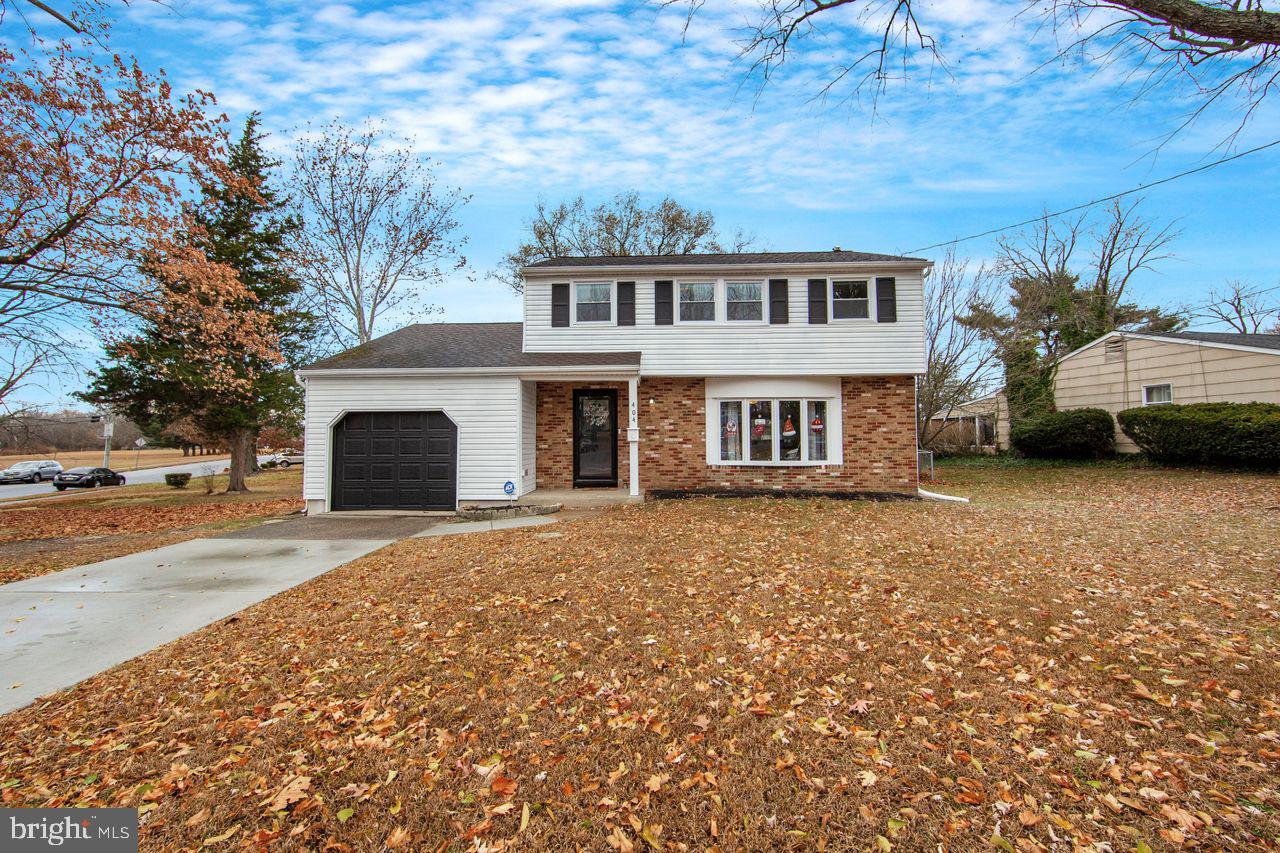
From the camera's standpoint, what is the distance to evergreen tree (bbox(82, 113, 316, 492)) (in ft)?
55.7

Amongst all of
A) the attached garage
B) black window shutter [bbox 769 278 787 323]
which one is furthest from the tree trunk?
black window shutter [bbox 769 278 787 323]

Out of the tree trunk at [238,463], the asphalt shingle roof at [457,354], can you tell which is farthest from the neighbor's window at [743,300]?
the tree trunk at [238,463]

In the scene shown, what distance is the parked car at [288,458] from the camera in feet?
128

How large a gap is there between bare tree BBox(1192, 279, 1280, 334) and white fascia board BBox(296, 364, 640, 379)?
32.1m

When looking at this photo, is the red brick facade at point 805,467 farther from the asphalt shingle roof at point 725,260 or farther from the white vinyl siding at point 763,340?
the asphalt shingle roof at point 725,260

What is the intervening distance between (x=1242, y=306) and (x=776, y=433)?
105ft

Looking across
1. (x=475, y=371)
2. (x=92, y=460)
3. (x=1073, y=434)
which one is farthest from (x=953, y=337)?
(x=92, y=460)

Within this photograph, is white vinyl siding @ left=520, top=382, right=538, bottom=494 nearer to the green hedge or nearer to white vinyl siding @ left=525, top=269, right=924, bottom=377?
white vinyl siding @ left=525, top=269, right=924, bottom=377

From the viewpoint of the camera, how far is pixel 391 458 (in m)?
12.7

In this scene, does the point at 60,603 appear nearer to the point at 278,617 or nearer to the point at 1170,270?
the point at 278,617

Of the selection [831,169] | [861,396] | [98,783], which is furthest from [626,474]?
[98,783]

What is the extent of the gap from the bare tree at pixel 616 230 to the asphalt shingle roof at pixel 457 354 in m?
12.2

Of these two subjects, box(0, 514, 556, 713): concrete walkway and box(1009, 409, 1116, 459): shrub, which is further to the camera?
box(1009, 409, 1116, 459): shrub

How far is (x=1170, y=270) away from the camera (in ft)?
83.1
